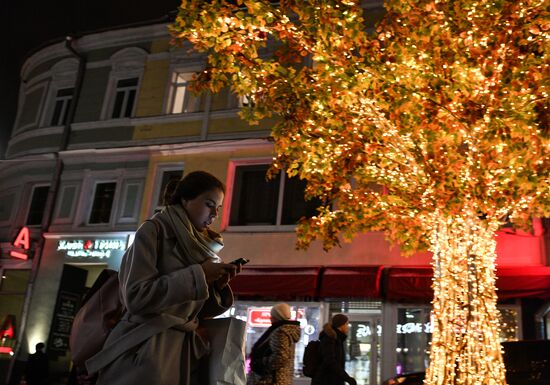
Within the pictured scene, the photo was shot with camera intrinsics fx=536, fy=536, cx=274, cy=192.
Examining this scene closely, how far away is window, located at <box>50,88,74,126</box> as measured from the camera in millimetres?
17875

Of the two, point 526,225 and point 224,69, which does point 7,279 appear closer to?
point 224,69

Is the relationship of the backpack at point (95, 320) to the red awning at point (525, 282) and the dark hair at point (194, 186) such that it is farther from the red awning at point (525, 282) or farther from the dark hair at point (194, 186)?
the red awning at point (525, 282)

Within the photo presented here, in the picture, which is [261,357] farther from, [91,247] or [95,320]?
[91,247]

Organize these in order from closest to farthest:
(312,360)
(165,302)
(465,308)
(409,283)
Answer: (165,302) → (465,308) → (312,360) → (409,283)

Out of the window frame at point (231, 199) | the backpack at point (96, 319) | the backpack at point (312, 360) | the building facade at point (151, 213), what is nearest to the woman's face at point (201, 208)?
the backpack at point (96, 319)

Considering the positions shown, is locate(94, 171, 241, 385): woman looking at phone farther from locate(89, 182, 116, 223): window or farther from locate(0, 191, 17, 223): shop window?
locate(0, 191, 17, 223): shop window

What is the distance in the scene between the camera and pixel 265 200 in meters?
14.5

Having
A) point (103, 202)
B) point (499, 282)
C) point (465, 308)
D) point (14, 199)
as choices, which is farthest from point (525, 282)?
point (14, 199)

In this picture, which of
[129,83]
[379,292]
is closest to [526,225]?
[379,292]

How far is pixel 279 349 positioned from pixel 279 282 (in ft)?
22.2

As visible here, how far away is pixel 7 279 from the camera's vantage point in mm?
16828

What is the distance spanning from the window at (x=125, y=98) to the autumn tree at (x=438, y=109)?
1004 centimetres

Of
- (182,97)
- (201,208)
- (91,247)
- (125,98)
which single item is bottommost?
(201,208)

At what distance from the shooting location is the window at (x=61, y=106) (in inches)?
704
